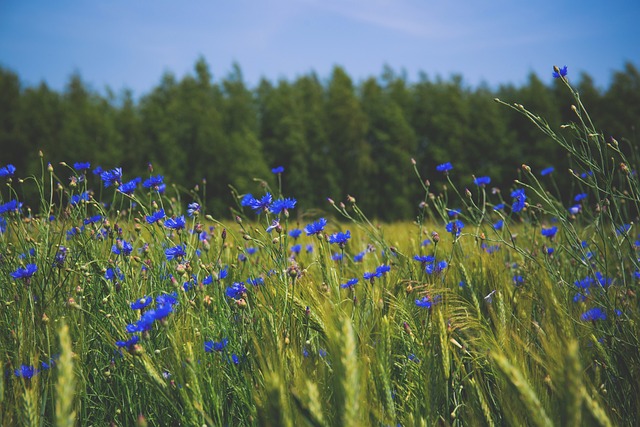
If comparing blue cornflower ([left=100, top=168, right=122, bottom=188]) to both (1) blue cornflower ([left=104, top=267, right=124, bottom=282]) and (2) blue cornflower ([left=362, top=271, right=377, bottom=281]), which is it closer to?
(1) blue cornflower ([left=104, top=267, right=124, bottom=282])

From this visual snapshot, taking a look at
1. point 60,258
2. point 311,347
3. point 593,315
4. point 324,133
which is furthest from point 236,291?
point 324,133

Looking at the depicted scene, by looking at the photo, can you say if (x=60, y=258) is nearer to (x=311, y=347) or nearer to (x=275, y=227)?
(x=275, y=227)

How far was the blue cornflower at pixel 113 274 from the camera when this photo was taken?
1.66m

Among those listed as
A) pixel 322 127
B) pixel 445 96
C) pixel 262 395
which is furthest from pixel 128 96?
pixel 262 395

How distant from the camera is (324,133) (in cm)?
1470

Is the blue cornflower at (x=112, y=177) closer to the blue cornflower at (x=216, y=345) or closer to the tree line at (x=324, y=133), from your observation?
the blue cornflower at (x=216, y=345)

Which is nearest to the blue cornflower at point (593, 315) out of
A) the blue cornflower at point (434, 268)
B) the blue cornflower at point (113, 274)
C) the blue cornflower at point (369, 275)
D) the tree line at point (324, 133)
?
the blue cornflower at point (434, 268)

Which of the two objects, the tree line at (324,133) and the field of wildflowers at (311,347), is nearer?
the field of wildflowers at (311,347)

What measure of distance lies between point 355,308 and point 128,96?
17994 mm

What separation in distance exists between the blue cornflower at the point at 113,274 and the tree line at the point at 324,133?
11945mm

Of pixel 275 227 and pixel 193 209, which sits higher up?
pixel 193 209

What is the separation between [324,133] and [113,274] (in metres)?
13.2

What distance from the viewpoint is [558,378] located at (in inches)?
34.4

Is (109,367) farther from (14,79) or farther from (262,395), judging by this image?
(14,79)
